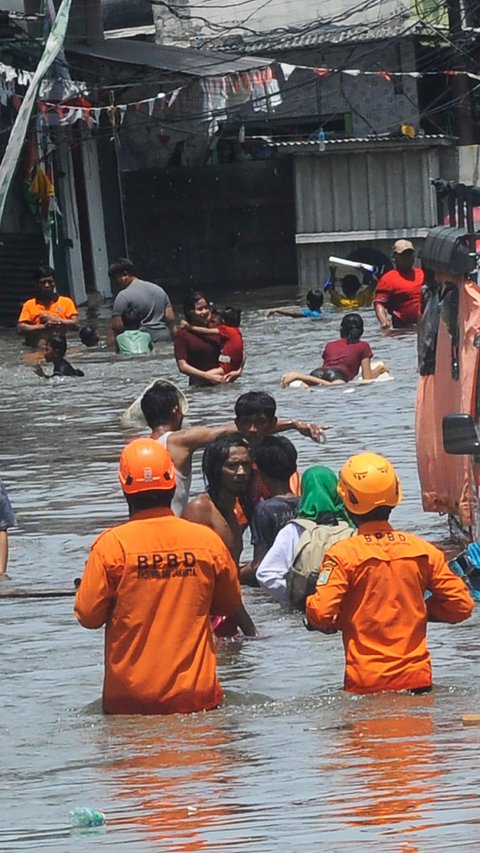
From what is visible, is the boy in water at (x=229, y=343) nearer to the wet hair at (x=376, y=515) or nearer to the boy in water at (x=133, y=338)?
the boy in water at (x=133, y=338)

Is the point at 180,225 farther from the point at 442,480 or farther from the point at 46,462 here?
the point at 442,480

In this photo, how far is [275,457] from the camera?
952 centimetres

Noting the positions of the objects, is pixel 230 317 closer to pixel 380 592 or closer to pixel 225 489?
pixel 225 489

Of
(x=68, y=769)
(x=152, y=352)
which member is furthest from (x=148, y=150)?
(x=68, y=769)

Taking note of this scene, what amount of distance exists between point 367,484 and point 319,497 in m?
2.52

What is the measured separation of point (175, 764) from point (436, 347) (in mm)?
4991

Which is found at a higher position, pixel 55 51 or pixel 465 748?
pixel 55 51

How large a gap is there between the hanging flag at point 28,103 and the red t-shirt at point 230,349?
5.32 meters

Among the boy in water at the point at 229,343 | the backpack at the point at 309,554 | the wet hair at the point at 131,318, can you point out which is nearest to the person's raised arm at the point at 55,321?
the wet hair at the point at 131,318

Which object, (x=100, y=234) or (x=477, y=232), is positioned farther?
(x=100, y=234)

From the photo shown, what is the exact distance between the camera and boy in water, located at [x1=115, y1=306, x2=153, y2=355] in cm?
2075

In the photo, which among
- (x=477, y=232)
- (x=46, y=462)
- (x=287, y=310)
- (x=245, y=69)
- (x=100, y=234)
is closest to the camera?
(x=477, y=232)

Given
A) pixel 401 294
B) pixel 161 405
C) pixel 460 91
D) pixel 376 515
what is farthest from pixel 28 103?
pixel 376 515

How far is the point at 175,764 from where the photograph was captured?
6176 millimetres
